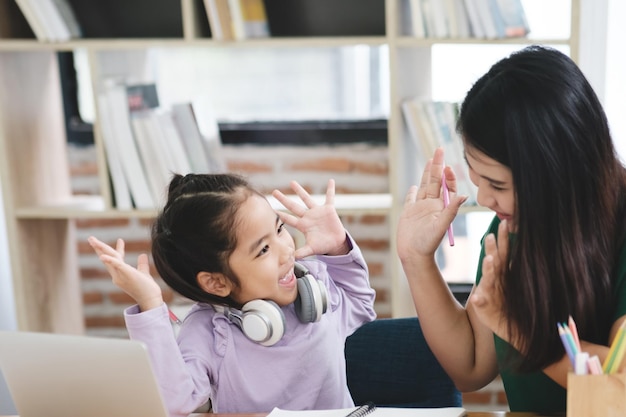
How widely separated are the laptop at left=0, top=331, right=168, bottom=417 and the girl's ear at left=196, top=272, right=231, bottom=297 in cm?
30

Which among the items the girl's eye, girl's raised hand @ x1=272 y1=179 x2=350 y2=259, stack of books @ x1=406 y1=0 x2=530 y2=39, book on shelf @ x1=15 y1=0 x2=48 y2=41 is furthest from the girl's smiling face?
book on shelf @ x1=15 y1=0 x2=48 y2=41

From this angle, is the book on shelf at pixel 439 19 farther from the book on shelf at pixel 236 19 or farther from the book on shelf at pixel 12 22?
the book on shelf at pixel 12 22

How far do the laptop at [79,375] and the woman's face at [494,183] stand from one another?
2.00 ft

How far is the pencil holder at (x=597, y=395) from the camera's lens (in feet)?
3.19

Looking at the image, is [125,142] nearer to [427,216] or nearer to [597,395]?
[427,216]

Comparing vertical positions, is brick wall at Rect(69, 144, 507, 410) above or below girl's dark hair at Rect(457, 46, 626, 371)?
below

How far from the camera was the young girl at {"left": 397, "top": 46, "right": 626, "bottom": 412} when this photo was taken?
1.20 m

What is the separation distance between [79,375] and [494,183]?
0.71m

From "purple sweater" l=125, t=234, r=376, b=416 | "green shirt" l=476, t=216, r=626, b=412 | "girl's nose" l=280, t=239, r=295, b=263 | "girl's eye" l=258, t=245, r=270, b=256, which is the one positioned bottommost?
"green shirt" l=476, t=216, r=626, b=412

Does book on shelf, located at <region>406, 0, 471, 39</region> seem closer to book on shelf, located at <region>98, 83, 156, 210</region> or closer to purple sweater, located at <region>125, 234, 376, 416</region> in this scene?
book on shelf, located at <region>98, 83, 156, 210</region>

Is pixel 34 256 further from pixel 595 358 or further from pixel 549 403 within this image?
pixel 595 358

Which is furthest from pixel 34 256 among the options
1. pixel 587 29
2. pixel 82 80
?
pixel 587 29

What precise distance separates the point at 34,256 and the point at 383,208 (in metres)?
1.10

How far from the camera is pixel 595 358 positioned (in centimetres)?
98
